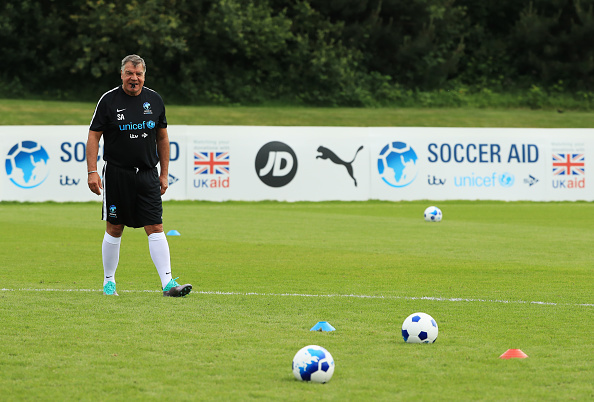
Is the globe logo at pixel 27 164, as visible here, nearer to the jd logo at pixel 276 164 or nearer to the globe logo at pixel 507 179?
the jd logo at pixel 276 164

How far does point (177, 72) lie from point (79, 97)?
4.84m

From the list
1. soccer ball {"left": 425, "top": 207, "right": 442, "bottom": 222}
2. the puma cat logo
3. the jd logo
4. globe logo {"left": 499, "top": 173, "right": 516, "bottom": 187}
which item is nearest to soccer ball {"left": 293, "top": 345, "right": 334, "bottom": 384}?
soccer ball {"left": 425, "top": 207, "right": 442, "bottom": 222}

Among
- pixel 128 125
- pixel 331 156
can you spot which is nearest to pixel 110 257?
pixel 128 125

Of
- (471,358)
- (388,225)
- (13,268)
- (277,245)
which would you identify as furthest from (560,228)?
(471,358)

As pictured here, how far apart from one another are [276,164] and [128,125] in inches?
719

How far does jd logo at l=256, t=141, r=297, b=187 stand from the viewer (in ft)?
Result: 88.6

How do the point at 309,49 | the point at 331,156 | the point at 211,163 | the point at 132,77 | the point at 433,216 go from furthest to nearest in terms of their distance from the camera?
the point at 309,49 → the point at 331,156 → the point at 211,163 → the point at 433,216 → the point at 132,77

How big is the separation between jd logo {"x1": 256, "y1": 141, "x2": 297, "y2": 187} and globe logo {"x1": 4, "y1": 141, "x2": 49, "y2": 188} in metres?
5.86

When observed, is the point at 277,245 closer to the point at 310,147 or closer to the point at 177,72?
the point at 310,147

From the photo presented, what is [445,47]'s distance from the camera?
170ft

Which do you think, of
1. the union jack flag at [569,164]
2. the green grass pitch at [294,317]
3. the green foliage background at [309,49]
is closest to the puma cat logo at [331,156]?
the union jack flag at [569,164]

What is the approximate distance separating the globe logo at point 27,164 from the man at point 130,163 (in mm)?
17199

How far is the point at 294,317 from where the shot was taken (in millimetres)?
7859

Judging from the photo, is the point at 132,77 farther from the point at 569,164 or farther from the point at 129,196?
the point at 569,164
